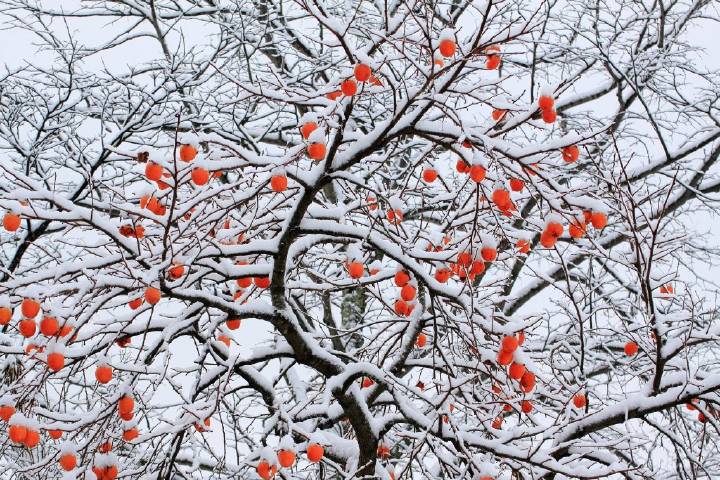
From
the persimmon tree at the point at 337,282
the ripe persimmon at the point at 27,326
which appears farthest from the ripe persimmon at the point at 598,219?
the ripe persimmon at the point at 27,326

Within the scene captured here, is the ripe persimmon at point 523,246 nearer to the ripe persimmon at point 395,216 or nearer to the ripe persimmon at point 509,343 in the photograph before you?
the ripe persimmon at point 395,216

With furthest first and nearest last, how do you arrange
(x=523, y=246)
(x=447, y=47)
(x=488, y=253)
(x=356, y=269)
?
(x=523, y=246) < (x=356, y=269) < (x=488, y=253) < (x=447, y=47)

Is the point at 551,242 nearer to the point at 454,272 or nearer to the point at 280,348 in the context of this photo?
the point at 454,272

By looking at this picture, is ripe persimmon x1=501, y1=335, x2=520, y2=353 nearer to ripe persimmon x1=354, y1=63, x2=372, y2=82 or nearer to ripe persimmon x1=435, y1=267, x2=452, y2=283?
ripe persimmon x1=435, y1=267, x2=452, y2=283

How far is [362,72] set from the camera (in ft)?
9.18

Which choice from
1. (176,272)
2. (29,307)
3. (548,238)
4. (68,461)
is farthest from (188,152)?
(548,238)

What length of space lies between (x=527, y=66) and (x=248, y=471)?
15.4ft

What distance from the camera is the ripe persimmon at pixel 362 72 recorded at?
9.17 feet

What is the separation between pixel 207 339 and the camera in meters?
3.81

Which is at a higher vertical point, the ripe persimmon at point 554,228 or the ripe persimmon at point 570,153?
the ripe persimmon at point 570,153

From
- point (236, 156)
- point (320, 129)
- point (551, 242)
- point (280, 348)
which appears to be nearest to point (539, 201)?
point (551, 242)

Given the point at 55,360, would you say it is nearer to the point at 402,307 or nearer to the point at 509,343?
the point at 402,307

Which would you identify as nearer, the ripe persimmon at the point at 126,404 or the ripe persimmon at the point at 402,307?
the ripe persimmon at the point at 126,404

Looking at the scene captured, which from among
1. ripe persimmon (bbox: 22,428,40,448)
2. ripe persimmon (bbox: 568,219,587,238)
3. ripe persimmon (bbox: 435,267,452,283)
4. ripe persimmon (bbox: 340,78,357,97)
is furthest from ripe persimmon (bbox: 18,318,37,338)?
ripe persimmon (bbox: 568,219,587,238)
